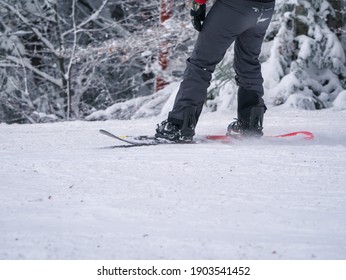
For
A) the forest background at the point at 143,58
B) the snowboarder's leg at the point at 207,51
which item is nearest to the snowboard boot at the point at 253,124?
the snowboarder's leg at the point at 207,51

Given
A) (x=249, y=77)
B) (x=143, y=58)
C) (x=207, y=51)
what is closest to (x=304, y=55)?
(x=249, y=77)

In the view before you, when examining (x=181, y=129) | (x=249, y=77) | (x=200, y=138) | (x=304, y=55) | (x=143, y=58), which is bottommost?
(x=143, y=58)

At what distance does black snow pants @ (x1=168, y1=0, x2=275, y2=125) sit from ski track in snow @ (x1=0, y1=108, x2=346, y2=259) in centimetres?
40

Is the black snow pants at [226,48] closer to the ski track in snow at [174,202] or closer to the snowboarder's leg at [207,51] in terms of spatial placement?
the snowboarder's leg at [207,51]

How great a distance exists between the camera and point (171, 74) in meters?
10.0

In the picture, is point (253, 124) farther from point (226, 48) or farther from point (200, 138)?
point (226, 48)

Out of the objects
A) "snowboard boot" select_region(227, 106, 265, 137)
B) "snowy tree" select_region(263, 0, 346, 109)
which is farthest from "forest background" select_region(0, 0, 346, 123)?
"snowboard boot" select_region(227, 106, 265, 137)

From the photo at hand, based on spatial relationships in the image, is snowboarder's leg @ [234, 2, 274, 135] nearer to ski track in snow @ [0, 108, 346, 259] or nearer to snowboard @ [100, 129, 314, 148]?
snowboard @ [100, 129, 314, 148]

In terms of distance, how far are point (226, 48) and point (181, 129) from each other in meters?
0.59

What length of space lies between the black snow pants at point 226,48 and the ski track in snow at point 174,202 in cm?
40

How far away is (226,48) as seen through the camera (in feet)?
11.7

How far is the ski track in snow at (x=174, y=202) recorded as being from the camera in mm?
1632

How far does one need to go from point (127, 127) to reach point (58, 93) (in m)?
8.69

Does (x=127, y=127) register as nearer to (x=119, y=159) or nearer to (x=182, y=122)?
(x=182, y=122)
